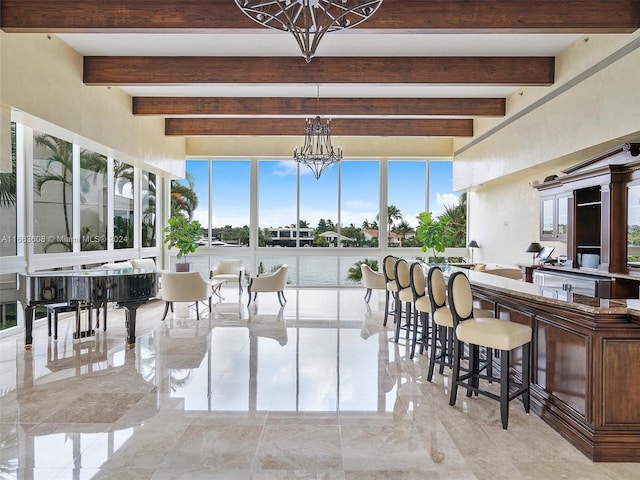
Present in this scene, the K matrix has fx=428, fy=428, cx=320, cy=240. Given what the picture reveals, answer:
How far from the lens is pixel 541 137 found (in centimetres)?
676

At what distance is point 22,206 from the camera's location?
614 centimetres

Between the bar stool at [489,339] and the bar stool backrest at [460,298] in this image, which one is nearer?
the bar stool at [489,339]

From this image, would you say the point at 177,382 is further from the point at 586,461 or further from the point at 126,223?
the point at 126,223

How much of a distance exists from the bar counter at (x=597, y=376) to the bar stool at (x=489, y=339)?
0.78 ft

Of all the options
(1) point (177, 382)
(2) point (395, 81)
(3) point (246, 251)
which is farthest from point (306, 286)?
(1) point (177, 382)

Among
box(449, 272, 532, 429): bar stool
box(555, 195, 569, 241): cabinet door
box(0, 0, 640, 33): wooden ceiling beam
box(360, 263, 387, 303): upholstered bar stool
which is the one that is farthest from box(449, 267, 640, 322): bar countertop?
box(360, 263, 387, 303): upholstered bar stool

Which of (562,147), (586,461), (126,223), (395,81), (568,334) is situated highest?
(395,81)

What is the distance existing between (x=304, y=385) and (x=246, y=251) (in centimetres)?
777

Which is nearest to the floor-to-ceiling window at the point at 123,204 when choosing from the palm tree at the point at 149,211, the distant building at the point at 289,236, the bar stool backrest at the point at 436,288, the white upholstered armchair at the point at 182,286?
the palm tree at the point at 149,211

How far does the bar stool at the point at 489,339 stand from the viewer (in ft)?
10.4

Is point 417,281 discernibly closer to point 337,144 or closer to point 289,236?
point 289,236

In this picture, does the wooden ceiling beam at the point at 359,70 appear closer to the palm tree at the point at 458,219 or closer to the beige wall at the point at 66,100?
the beige wall at the point at 66,100

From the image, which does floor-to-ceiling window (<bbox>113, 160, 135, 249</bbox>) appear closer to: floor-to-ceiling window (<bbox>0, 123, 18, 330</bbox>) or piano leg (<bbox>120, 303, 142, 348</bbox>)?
floor-to-ceiling window (<bbox>0, 123, 18, 330</bbox>)

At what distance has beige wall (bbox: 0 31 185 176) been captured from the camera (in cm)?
497
